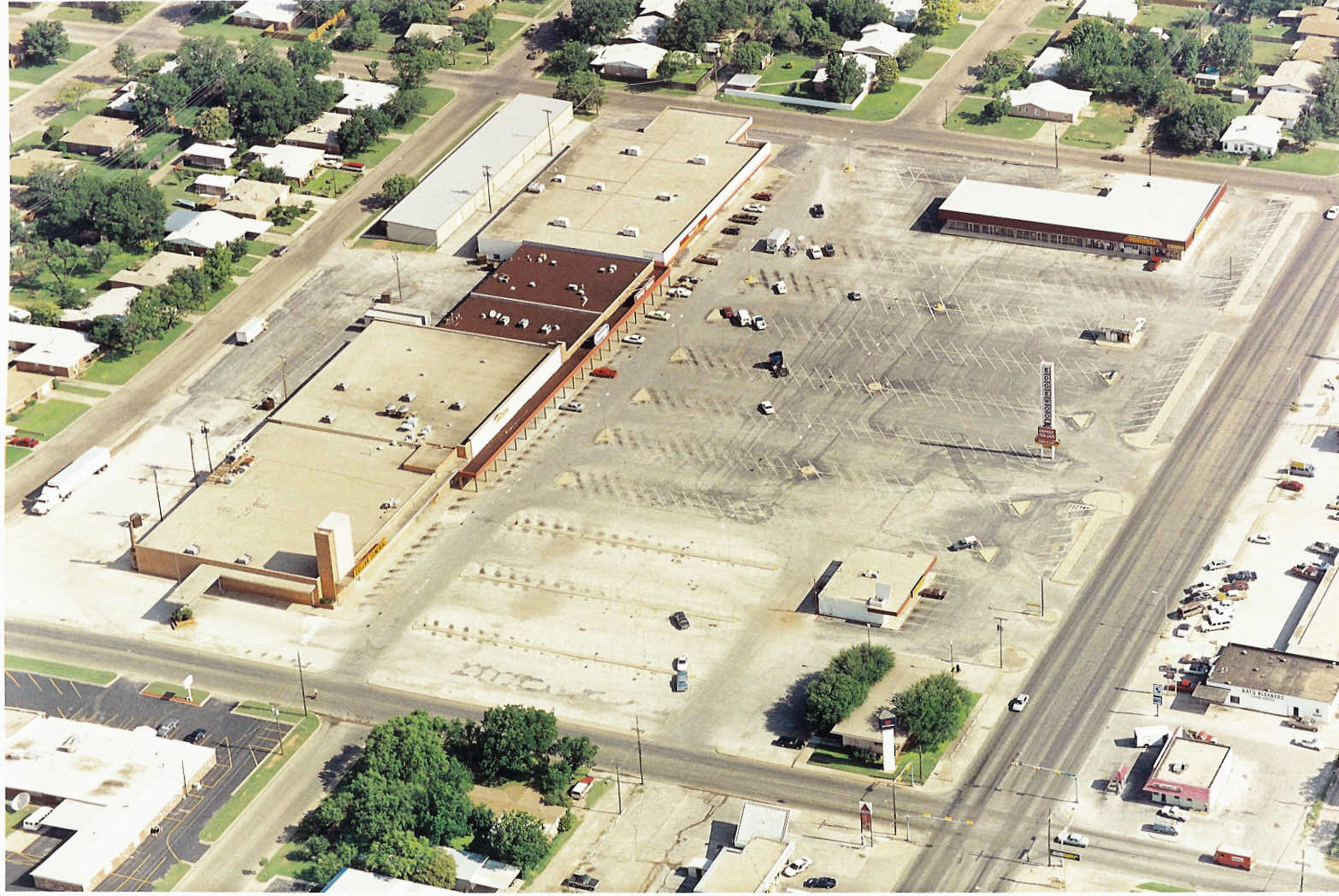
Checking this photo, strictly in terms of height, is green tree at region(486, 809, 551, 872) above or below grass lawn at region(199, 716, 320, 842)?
above

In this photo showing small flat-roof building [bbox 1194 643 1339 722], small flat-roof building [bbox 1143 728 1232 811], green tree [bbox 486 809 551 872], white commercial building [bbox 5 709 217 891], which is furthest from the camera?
small flat-roof building [bbox 1194 643 1339 722]

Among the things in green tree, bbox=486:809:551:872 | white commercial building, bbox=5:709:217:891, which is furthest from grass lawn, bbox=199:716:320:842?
green tree, bbox=486:809:551:872

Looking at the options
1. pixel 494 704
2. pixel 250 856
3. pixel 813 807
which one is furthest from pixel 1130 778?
pixel 250 856

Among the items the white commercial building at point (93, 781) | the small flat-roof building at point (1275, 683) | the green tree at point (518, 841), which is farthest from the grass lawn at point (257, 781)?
the small flat-roof building at point (1275, 683)

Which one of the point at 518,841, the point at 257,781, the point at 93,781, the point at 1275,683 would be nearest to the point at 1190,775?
the point at 1275,683

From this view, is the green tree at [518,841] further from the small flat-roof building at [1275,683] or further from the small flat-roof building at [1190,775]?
the small flat-roof building at [1275,683]

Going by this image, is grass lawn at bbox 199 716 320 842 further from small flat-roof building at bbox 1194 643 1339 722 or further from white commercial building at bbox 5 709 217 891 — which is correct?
small flat-roof building at bbox 1194 643 1339 722

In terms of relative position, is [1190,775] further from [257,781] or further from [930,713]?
[257,781]

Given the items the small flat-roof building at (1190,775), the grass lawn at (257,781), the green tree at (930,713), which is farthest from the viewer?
the green tree at (930,713)
